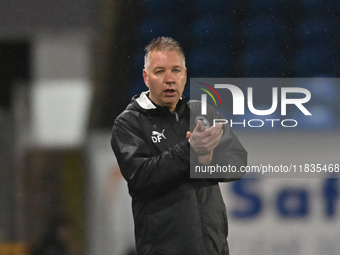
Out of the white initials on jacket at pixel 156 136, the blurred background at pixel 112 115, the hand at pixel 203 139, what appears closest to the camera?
the hand at pixel 203 139

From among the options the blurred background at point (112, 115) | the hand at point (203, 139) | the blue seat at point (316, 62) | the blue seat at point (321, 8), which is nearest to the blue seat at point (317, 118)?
the blurred background at point (112, 115)

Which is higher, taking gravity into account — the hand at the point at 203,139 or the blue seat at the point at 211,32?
the blue seat at the point at 211,32

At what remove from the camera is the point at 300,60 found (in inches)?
78.7

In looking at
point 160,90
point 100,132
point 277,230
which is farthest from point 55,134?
point 277,230

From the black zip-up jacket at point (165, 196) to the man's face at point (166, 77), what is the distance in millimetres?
99

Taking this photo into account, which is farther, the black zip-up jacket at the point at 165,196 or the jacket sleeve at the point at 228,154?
the jacket sleeve at the point at 228,154

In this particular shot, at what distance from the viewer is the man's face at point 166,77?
145 centimetres

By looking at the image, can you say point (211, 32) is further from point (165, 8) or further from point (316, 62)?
point (316, 62)

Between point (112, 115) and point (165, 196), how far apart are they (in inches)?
28.6

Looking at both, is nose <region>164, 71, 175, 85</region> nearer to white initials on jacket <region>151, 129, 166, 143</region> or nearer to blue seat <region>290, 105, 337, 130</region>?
white initials on jacket <region>151, 129, 166, 143</region>

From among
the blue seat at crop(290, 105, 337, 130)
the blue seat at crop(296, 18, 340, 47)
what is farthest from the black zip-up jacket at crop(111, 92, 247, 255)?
the blue seat at crop(296, 18, 340, 47)

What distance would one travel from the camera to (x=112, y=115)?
196 cm

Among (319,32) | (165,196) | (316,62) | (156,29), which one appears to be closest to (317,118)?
(316,62)

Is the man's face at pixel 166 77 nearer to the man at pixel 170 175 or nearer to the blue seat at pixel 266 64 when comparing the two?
the man at pixel 170 175
